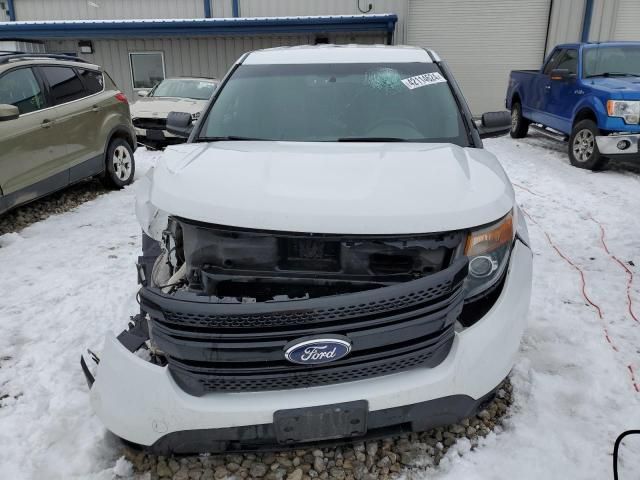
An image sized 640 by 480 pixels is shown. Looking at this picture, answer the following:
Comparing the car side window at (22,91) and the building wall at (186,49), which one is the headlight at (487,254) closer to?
the car side window at (22,91)

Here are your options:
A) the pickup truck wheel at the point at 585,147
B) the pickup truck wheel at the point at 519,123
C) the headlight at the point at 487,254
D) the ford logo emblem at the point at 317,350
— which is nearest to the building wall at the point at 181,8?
the pickup truck wheel at the point at 519,123

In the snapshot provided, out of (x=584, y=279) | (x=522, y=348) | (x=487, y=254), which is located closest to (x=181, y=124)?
(x=487, y=254)

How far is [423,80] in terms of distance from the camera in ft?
10.8

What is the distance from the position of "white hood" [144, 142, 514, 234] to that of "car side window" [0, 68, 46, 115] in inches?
147

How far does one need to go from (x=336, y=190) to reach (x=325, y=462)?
3.86 ft

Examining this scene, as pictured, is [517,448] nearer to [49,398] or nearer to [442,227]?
[442,227]

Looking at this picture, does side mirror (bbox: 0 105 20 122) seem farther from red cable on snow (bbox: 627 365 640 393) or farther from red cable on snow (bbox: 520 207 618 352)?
red cable on snow (bbox: 627 365 640 393)

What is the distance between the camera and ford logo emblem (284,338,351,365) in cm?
176

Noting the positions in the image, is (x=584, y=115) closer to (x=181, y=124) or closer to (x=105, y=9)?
(x=181, y=124)

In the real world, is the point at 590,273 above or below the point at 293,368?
below

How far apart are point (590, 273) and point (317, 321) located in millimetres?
3291

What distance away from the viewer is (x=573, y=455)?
2188 mm

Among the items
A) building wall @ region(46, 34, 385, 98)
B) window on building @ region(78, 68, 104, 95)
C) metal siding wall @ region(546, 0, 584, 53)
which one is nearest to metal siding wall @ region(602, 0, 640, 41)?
metal siding wall @ region(546, 0, 584, 53)

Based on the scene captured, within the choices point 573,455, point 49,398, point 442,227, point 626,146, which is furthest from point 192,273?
point 626,146
